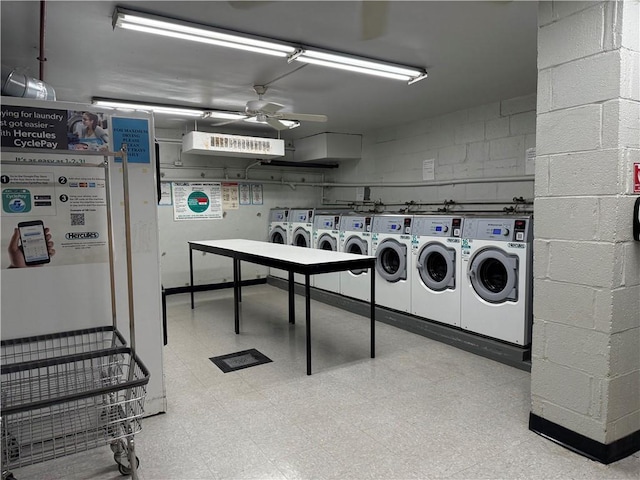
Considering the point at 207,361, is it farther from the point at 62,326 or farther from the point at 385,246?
the point at 385,246

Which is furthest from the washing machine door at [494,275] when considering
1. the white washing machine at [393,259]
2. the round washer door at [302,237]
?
the round washer door at [302,237]

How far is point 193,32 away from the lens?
2.78 metres

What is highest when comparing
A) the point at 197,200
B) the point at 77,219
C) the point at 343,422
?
the point at 197,200

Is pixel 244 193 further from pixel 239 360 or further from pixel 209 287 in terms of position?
pixel 239 360

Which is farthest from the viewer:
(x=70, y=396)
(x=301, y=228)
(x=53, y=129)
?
(x=301, y=228)

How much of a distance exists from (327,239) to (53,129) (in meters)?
3.91


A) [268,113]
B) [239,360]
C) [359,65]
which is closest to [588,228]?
[359,65]

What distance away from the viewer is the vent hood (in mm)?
5445

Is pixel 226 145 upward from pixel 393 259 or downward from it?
upward

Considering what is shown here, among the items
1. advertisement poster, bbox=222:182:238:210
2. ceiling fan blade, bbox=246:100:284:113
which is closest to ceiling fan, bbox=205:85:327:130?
ceiling fan blade, bbox=246:100:284:113

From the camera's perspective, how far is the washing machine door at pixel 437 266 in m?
4.07

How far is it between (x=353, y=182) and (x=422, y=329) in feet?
11.4

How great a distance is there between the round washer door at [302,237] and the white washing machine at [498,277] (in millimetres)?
2789

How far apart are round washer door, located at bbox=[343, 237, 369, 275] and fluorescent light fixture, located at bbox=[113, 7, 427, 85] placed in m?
2.01
